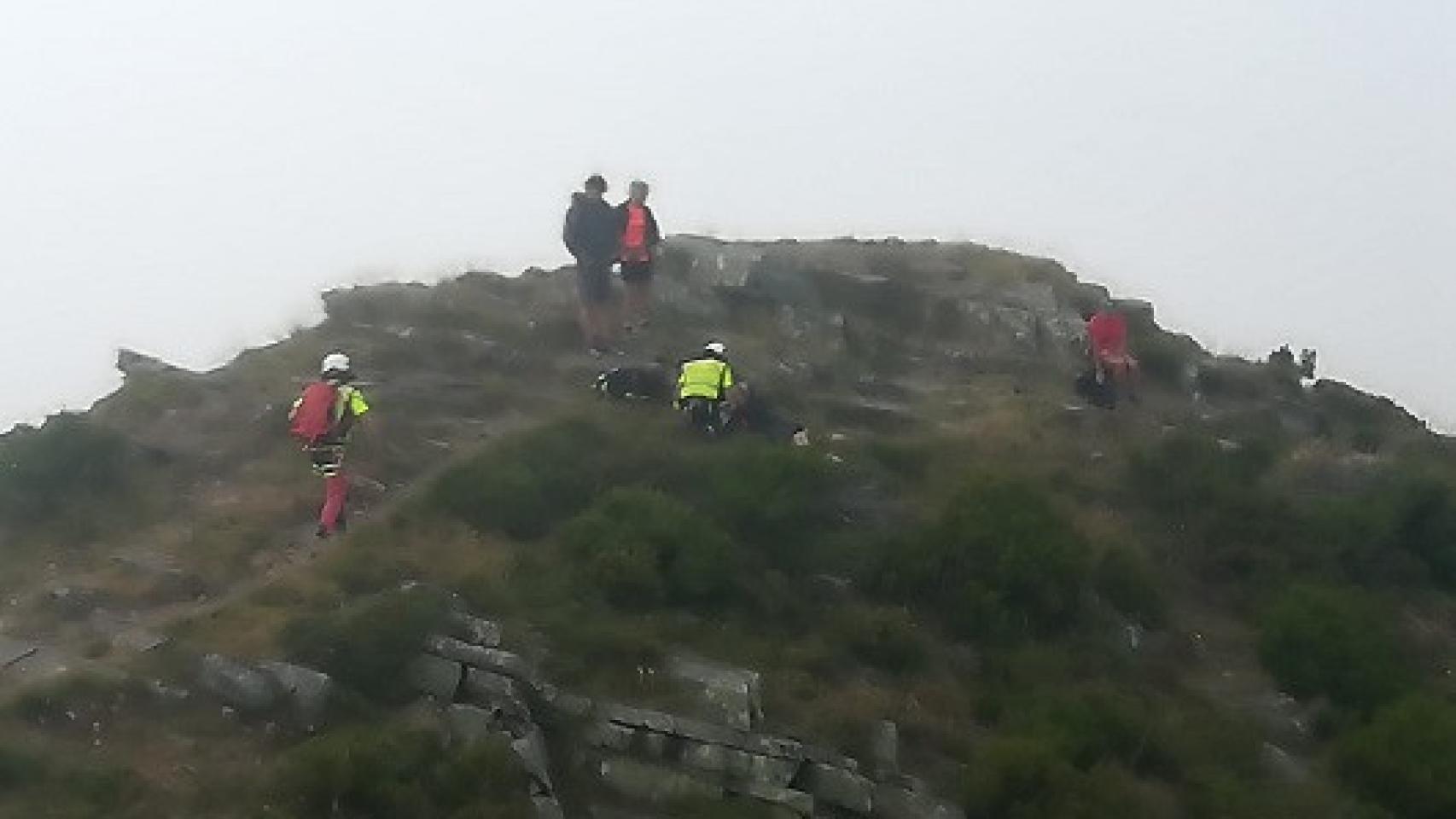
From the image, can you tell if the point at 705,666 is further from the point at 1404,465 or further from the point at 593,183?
the point at 1404,465

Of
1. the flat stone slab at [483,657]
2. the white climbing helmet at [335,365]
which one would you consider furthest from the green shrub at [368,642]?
the white climbing helmet at [335,365]

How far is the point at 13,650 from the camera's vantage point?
14227mm

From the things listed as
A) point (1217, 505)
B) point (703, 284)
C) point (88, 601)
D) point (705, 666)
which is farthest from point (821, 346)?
point (88, 601)

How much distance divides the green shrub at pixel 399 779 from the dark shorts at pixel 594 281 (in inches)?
480

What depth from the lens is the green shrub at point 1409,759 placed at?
14094 mm

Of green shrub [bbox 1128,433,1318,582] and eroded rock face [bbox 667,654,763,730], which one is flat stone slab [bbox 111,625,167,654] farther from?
green shrub [bbox 1128,433,1318,582]

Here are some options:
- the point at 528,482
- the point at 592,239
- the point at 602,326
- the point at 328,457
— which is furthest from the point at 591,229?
the point at 328,457

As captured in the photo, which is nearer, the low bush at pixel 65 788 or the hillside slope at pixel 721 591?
the low bush at pixel 65 788

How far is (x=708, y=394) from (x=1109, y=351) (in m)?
7.86

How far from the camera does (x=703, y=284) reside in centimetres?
2745

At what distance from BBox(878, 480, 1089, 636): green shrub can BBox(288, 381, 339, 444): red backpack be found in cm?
666

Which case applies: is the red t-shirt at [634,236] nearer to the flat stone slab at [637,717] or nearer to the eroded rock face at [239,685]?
the flat stone slab at [637,717]

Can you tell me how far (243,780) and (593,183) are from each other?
13014 millimetres

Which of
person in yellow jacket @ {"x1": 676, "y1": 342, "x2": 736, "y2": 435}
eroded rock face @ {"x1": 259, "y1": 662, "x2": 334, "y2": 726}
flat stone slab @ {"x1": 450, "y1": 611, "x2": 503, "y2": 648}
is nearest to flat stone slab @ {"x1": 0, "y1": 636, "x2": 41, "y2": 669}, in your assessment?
eroded rock face @ {"x1": 259, "y1": 662, "x2": 334, "y2": 726}
